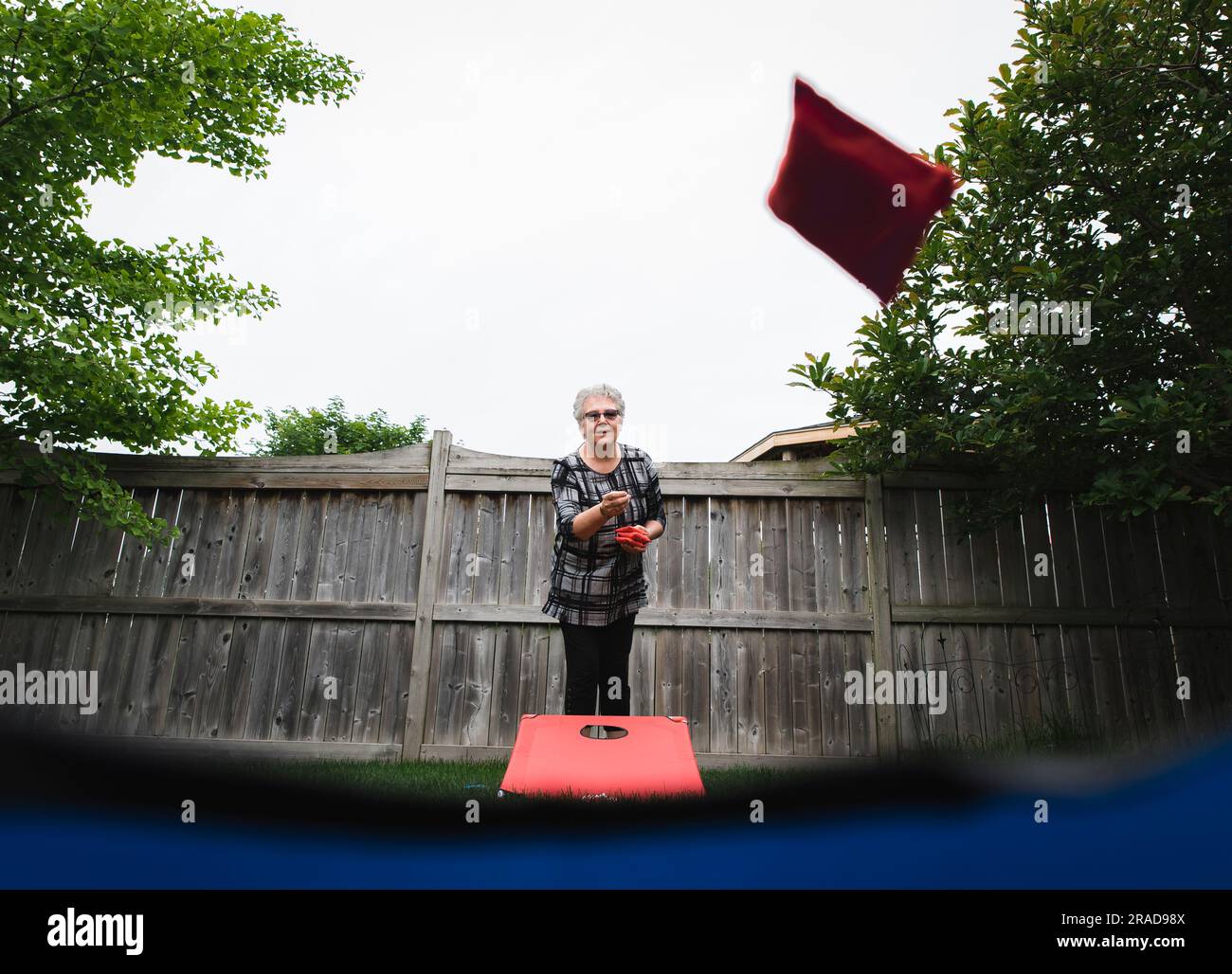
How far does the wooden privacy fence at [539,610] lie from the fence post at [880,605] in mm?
13

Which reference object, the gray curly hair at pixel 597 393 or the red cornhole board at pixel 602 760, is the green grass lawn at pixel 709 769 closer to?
the red cornhole board at pixel 602 760

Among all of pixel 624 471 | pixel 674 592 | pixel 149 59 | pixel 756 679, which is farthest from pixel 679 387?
pixel 149 59

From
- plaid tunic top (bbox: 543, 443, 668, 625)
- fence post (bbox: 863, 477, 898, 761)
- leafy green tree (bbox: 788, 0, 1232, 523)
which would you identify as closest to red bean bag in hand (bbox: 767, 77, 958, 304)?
plaid tunic top (bbox: 543, 443, 668, 625)

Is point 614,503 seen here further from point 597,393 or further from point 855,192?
point 855,192

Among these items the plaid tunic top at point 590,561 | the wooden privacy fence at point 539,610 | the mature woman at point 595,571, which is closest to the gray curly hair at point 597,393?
the mature woman at point 595,571

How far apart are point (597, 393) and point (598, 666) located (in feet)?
3.35

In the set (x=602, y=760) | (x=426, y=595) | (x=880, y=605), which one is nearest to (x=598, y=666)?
(x=602, y=760)

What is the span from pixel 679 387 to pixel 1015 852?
452 centimetres

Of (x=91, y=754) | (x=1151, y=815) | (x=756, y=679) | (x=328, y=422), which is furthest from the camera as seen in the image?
(x=328, y=422)

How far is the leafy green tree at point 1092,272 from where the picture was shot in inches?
131

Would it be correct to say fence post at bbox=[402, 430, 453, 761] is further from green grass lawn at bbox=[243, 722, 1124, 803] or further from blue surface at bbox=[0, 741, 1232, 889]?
blue surface at bbox=[0, 741, 1232, 889]

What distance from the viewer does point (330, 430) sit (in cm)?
1852

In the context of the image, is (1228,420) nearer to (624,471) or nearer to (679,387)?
(624,471)

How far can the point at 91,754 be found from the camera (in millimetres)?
1268
